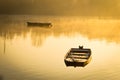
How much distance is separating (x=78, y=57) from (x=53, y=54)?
0.60 metres

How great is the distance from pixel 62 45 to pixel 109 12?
5.42 meters

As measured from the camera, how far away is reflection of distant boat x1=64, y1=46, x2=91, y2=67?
5352 millimetres

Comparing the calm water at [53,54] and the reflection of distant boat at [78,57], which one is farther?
the reflection of distant boat at [78,57]

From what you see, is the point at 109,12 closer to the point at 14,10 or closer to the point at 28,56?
Result: the point at 14,10

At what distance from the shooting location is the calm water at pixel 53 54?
5.18 m

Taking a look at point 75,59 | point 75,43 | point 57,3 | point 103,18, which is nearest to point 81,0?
point 57,3

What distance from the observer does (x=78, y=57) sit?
5672 millimetres

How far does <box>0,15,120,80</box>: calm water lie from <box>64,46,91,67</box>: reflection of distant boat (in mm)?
78

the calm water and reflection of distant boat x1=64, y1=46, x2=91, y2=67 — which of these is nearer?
the calm water

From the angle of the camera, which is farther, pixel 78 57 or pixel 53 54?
pixel 53 54

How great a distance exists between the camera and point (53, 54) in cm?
613

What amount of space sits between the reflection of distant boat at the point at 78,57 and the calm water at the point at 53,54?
0.08 meters

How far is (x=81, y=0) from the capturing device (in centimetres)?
1003

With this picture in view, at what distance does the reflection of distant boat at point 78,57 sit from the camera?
5352mm
